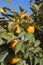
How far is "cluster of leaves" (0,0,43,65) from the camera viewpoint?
148 centimetres

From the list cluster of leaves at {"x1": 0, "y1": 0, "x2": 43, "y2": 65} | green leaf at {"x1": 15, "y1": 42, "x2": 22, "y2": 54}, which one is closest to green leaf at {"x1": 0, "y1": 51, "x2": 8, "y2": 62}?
cluster of leaves at {"x1": 0, "y1": 0, "x2": 43, "y2": 65}

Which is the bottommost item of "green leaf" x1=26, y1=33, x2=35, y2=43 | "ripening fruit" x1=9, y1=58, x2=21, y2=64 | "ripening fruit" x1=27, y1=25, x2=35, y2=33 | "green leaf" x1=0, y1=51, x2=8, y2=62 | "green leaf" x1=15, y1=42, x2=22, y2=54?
"ripening fruit" x1=9, y1=58, x2=21, y2=64

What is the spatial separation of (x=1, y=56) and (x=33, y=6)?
0.45m

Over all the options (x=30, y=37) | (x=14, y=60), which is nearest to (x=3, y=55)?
(x=14, y=60)

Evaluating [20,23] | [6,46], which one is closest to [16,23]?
[20,23]

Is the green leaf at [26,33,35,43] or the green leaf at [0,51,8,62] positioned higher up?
the green leaf at [26,33,35,43]

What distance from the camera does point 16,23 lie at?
150 centimetres

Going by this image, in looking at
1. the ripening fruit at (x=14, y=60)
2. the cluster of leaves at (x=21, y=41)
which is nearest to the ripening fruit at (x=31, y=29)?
the cluster of leaves at (x=21, y=41)

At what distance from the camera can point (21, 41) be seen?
Result: 1494 mm

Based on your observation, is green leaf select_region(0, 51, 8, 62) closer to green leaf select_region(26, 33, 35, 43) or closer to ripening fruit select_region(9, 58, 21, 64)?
ripening fruit select_region(9, 58, 21, 64)

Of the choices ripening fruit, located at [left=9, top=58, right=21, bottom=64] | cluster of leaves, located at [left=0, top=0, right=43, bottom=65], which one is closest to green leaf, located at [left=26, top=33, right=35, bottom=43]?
cluster of leaves, located at [left=0, top=0, right=43, bottom=65]

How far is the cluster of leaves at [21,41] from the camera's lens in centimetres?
148

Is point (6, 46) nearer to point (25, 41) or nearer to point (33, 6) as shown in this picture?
point (25, 41)

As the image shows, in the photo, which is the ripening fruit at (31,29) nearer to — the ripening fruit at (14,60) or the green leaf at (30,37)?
the green leaf at (30,37)
